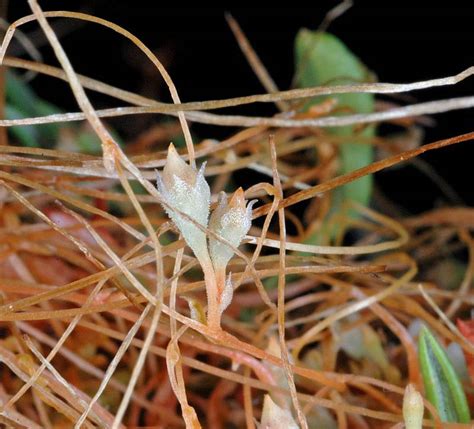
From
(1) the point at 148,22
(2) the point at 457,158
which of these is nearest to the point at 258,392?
(2) the point at 457,158

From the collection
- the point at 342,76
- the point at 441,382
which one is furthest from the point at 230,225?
the point at 342,76

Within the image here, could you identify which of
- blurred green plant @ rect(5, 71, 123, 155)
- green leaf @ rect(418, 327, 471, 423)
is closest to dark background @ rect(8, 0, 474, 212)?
blurred green plant @ rect(5, 71, 123, 155)

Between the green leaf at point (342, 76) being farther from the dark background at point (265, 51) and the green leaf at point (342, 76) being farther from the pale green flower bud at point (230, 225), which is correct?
the pale green flower bud at point (230, 225)

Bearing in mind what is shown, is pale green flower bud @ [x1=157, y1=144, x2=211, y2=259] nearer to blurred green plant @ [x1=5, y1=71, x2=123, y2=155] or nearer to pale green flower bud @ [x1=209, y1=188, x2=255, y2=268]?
pale green flower bud @ [x1=209, y1=188, x2=255, y2=268]

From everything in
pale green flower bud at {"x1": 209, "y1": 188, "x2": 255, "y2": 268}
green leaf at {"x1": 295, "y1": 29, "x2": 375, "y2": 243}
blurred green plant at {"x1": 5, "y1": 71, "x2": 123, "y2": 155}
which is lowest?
pale green flower bud at {"x1": 209, "y1": 188, "x2": 255, "y2": 268}

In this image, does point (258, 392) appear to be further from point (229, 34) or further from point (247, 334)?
point (229, 34)

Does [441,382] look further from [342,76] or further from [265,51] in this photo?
[265,51]

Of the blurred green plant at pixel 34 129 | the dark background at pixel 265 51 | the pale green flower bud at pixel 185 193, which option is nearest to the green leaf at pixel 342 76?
the dark background at pixel 265 51

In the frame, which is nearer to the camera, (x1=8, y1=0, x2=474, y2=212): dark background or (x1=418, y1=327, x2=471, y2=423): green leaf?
(x1=418, y1=327, x2=471, y2=423): green leaf
